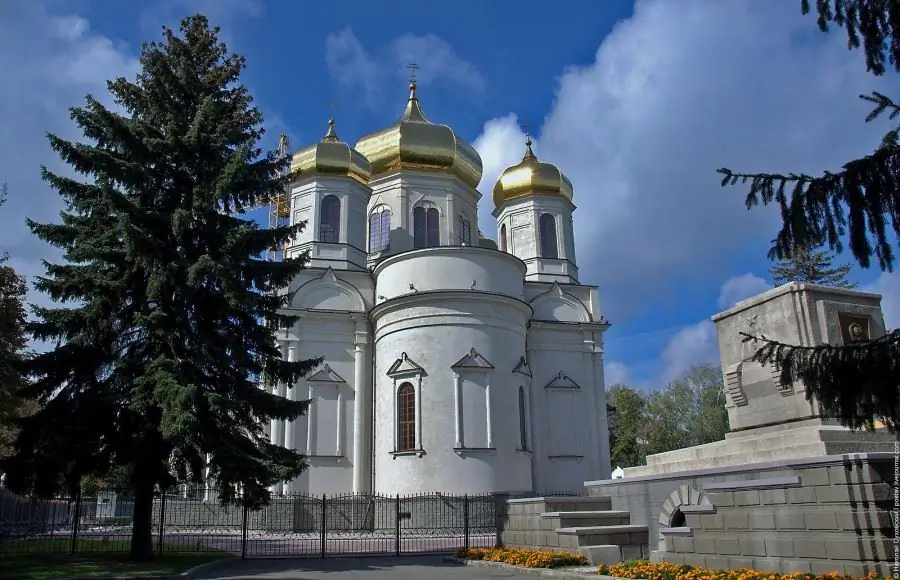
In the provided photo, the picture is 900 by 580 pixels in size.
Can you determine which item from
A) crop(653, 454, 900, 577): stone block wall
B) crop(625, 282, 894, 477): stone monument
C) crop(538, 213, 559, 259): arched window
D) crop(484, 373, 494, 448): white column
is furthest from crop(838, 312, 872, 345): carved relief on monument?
crop(538, 213, 559, 259): arched window

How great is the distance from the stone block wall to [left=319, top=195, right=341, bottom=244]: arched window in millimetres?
21094

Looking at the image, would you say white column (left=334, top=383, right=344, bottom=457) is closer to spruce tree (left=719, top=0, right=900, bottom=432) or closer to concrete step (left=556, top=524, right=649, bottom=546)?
concrete step (left=556, top=524, right=649, bottom=546)

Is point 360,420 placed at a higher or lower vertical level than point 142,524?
higher

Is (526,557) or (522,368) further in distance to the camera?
(522,368)

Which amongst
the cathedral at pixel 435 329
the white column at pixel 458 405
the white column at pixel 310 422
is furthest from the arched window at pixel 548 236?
the white column at pixel 310 422

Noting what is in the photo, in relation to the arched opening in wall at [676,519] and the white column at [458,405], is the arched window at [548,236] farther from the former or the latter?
the arched opening in wall at [676,519]

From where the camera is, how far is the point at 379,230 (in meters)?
30.6

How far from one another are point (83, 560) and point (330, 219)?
17773 millimetres

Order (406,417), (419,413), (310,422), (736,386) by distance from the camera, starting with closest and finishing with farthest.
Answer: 1. (736,386)
2. (419,413)
3. (406,417)
4. (310,422)

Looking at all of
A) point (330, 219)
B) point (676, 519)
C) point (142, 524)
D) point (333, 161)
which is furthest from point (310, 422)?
point (676, 519)

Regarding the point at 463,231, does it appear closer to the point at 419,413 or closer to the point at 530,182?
the point at 530,182

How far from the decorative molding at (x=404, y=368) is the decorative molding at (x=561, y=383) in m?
6.27

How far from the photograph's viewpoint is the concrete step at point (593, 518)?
12.7m

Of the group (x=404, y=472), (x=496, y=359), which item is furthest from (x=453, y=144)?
(x=404, y=472)
